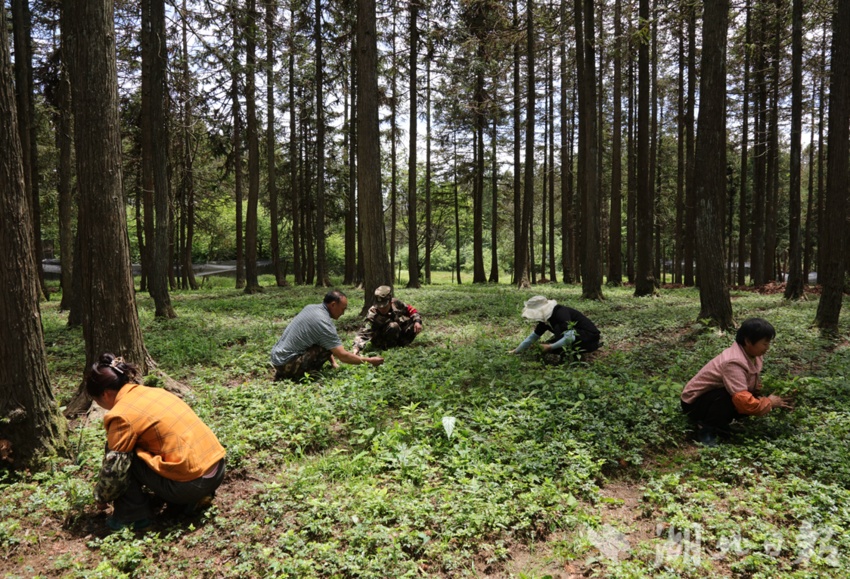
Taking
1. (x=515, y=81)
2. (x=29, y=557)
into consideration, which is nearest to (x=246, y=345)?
(x=29, y=557)

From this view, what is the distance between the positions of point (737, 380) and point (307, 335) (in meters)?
5.11

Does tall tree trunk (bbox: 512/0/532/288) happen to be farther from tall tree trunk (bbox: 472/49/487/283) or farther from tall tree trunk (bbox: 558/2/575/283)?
tall tree trunk (bbox: 558/2/575/283)

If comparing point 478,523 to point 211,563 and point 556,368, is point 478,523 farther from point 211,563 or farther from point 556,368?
point 556,368

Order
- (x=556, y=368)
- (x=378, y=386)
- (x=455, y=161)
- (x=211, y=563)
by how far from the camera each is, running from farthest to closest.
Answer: (x=455, y=161), (x=556, y=368), (x=378, y=386), (x=211, y=563)

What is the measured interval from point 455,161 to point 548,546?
2790cm

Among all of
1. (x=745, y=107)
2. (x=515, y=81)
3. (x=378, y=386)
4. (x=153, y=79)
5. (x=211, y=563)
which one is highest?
(x=515, y=81)

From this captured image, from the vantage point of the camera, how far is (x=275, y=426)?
502 centimetres

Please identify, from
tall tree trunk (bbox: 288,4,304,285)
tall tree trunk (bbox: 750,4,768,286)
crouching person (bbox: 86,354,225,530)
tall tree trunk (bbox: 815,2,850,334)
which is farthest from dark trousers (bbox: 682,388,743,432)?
tall tree trunk (bbox: 288,4,304,285)

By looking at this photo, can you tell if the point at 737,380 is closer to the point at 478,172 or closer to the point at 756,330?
A: the point at 756,330

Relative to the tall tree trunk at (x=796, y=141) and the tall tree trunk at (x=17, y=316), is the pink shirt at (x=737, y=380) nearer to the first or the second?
the tall tree trunk at (x=17, y=316)

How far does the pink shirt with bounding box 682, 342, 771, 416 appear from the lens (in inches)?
174

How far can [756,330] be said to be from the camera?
442 centimetres

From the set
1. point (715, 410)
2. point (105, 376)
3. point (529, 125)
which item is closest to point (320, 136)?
point (529, 125)

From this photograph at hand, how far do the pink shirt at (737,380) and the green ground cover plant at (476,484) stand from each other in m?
0.41
